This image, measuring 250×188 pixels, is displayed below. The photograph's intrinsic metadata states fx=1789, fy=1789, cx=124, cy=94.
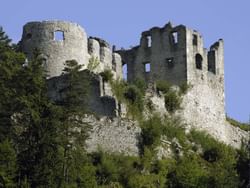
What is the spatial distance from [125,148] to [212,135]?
21.1 feet

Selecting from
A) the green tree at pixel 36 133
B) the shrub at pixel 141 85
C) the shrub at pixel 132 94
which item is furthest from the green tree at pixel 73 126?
the shrub at pixel 141 85

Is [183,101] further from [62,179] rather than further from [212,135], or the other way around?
[62,179]

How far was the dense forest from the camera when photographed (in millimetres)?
60487

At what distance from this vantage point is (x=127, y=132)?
65.6 meters

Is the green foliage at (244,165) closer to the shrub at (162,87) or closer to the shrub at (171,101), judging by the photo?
the shrub at (171,101)

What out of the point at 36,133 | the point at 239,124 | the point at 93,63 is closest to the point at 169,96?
the point at 93,63

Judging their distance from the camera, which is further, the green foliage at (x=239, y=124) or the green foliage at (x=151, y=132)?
the green foliage at (x=239, y=124)

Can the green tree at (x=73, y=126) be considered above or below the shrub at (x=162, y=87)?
below

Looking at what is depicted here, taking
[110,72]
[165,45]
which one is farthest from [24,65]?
[165,45]

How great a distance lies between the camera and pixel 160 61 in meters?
71.8

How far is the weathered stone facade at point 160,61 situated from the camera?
69.2 meters

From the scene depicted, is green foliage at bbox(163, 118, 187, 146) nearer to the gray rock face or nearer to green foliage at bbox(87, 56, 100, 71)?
the gray rock face

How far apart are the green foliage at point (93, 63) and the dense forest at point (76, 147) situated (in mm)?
2373

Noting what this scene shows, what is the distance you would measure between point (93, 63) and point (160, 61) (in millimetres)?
3149
